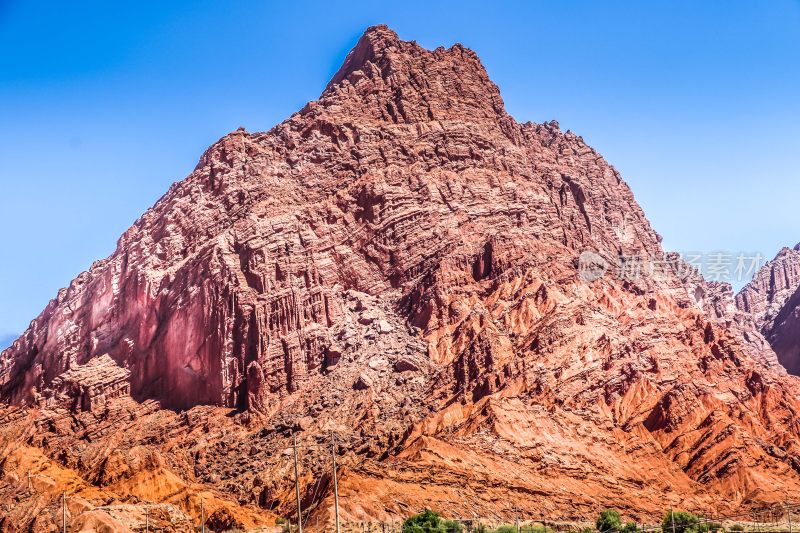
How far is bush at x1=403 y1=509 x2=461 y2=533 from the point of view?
113688mm

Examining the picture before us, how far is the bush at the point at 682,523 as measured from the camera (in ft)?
395

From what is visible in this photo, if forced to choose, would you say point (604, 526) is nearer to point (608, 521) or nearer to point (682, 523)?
point (608, 521)

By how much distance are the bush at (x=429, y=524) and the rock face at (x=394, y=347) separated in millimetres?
4840

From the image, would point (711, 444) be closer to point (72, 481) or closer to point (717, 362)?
point (717, 362)

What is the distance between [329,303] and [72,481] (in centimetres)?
3767

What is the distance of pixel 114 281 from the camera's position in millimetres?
170375

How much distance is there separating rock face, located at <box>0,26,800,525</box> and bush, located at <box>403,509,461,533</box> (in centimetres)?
484

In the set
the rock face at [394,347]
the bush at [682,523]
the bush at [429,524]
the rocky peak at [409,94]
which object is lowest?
the bush at [682,523]

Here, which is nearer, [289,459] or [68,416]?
[289,459]

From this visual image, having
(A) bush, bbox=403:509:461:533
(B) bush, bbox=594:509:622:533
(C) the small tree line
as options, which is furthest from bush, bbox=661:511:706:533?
(A) bush, bbox=403:509:461:533

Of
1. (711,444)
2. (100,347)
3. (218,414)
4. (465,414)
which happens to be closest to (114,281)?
(100,347)

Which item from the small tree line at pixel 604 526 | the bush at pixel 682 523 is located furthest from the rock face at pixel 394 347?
the bush at pixel 682 523

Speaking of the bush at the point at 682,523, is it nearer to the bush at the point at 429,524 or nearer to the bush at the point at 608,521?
the bush at the point at 608,521

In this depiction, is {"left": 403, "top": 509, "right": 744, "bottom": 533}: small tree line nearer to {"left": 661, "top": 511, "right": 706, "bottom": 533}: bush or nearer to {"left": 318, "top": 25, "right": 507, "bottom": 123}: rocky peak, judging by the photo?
{"left": 661, "top": 511, "right": 706, "bottom": 533}: bush
